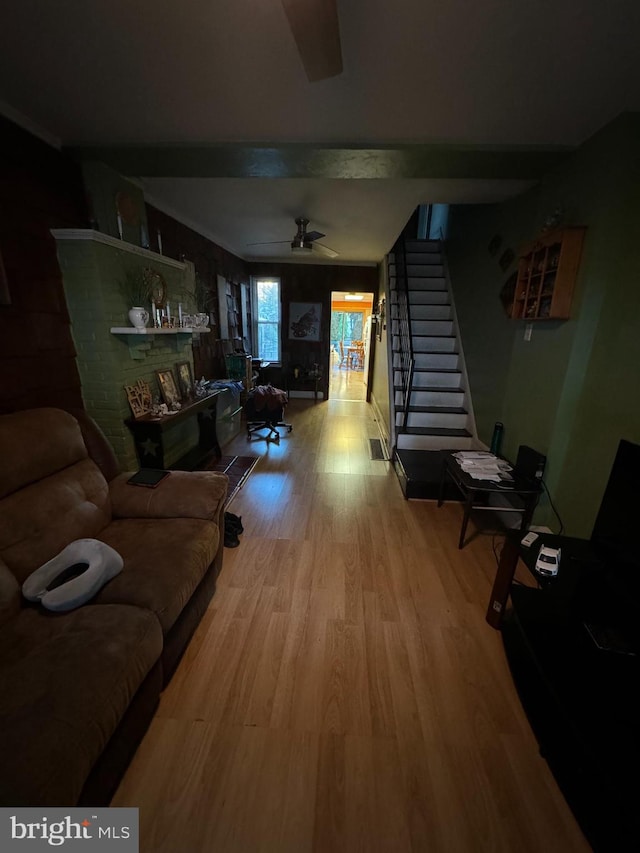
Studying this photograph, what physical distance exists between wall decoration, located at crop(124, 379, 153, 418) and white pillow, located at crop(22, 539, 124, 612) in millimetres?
1336

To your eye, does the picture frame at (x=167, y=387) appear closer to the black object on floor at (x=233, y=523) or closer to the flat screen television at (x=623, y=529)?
the black object on floor at (x=233, y=523)

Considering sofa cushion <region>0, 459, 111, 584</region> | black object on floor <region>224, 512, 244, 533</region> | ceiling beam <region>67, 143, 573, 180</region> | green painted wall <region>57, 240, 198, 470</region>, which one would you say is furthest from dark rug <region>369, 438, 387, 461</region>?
sofa cushion <region>0, 459, 111, 584</region>

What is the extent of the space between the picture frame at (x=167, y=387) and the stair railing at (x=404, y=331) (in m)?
2.37

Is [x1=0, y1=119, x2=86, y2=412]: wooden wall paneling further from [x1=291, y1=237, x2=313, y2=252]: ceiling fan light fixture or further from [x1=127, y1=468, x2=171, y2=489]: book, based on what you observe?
[x1=291, y1=237, x2=313, y2=252]: ceiling fan light fixture

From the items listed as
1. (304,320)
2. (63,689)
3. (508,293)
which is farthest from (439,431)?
(304,320)

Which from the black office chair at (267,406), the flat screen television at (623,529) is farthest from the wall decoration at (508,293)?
the black office chair at (267,406)

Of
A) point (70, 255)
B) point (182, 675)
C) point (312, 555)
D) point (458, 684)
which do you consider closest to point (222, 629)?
point (182, 675)

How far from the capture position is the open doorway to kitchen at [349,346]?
7.80m

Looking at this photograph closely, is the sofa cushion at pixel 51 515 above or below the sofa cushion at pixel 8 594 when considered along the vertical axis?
above

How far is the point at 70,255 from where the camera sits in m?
2.08

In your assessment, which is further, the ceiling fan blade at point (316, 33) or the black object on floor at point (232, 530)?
the black object on floor at point (232, 530)

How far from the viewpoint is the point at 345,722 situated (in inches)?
50.6

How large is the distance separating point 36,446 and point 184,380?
185 centimetres

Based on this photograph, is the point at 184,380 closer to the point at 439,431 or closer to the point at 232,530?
the point at 232,530
